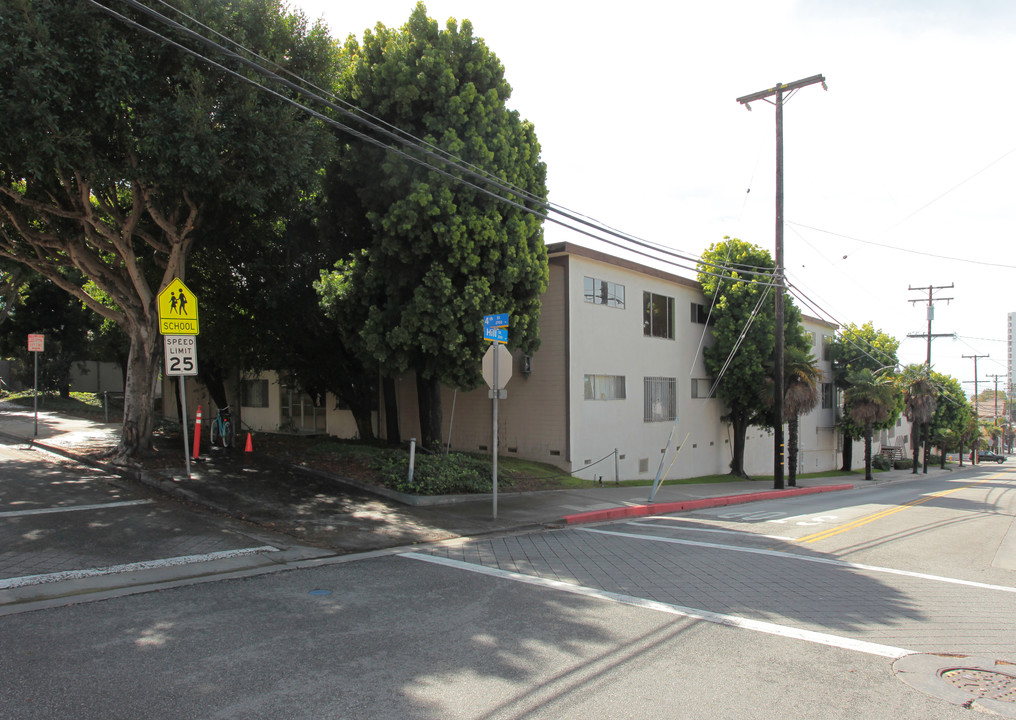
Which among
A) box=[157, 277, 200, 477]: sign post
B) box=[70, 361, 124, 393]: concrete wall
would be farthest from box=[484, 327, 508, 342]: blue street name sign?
box=[70, 361, 124, 393]: concrete wall

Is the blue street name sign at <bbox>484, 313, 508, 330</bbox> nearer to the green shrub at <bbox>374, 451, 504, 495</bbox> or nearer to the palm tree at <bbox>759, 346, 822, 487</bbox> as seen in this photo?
the green shrub at <bbox>374, 451, 504, 495</bbox>

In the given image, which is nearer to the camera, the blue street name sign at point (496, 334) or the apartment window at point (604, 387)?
the blue street name sign at point (496, 334)

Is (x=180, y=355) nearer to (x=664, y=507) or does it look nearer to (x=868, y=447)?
(x=664, y=507)

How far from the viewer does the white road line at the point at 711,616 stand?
5496mm

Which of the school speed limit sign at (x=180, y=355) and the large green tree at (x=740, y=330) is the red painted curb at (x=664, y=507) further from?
the school speed limit sign at (x=180, y=355)

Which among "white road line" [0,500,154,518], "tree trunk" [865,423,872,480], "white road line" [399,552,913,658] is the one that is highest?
"white road line" [0,500,154,518]

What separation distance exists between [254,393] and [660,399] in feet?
56.3

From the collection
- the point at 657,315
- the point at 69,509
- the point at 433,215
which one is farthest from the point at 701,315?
the point at 69,509

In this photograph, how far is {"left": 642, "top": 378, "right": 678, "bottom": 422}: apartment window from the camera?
2323 centimetres

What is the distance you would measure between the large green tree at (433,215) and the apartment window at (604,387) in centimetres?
487

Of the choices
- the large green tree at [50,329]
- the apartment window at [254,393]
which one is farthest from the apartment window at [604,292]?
the large green tree at [50,329]

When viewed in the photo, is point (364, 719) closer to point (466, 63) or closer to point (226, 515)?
point (226, 515)

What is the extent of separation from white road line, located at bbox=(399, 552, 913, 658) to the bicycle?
10834mm

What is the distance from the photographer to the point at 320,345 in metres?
18.6
